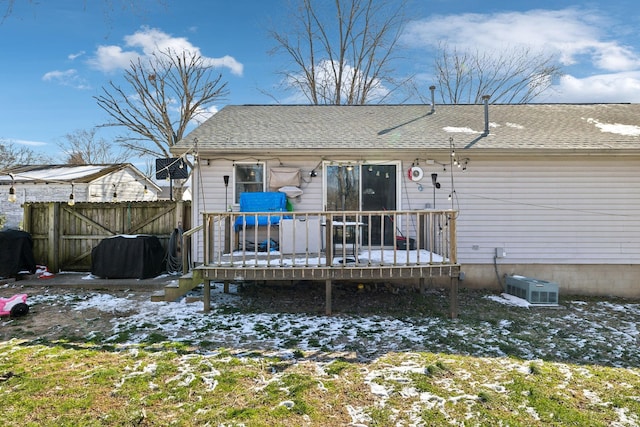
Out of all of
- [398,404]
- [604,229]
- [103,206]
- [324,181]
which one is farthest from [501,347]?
[103,206]

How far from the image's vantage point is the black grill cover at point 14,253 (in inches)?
280

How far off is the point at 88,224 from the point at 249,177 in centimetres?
394

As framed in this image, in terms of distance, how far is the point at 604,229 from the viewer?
709 cm

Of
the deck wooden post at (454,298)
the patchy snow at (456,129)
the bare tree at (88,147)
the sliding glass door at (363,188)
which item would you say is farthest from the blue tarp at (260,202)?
the bare tree at (88,147)

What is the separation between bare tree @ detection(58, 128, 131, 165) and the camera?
26.1m

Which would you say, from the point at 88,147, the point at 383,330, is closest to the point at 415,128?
the point at 383,330

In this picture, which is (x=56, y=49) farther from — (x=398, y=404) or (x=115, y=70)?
(x=398, y=404)

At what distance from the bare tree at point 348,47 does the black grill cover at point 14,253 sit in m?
13.3

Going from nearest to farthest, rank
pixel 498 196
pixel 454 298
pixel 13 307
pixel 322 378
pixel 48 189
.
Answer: pixel 322 378
pixel 13 307
pixel 454 298
pixel 498 196
pixel 48 189

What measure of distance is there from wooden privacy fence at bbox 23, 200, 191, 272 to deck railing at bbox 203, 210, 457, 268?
1884 mm

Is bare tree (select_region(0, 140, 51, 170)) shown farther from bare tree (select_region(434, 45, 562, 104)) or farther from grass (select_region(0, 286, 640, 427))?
bare tree (select_region(434, 45, 562, 104))

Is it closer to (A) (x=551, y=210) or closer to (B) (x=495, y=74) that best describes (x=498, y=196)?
(A) (x=551, y=210)

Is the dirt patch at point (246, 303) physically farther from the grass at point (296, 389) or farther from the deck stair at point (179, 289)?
the grass at point (296, 389)

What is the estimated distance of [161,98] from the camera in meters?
18.6
